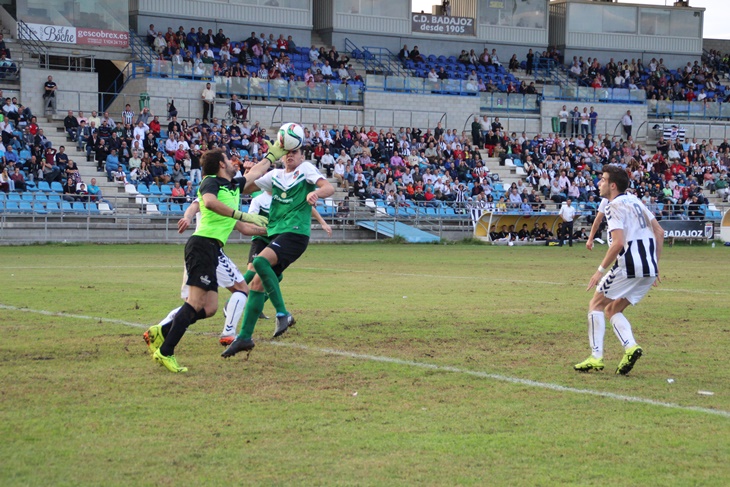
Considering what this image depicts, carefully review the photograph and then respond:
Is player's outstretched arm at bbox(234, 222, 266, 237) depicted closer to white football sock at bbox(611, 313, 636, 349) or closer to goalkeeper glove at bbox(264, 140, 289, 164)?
goalkeeper glove at bbox(264, 140, 289, 164)

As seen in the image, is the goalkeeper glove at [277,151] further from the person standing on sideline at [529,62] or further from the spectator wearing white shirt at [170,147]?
the person standing on sideline at [529,62]

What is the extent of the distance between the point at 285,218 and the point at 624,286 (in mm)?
3253

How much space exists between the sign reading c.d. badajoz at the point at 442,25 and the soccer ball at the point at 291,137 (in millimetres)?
42682

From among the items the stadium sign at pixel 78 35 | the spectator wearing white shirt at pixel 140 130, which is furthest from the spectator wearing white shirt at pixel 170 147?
the stadium sign at pixel 78 35

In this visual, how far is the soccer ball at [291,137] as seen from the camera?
9.67 m

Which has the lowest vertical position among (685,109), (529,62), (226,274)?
(226,274)

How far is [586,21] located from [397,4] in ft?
38.7

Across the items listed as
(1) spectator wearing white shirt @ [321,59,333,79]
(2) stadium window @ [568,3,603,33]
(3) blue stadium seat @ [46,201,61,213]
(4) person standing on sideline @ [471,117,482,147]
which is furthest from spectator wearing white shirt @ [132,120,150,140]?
(2) stadium window @ [568,3,603,33]

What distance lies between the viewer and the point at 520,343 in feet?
33.5

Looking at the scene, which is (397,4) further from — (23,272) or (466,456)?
(466,456)

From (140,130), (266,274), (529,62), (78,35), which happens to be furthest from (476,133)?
(266,274)

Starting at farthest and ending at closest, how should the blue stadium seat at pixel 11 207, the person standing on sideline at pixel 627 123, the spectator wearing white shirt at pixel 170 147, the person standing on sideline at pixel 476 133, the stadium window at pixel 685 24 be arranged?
the stadium window at pixel 685 24 → the person standing on sideline at pixel 627 123 → the person standing on sideline at pixel 476 133 → the spectator wearing white shirt at pixel 170 147 → the blue stadium seat at pixel 11 207

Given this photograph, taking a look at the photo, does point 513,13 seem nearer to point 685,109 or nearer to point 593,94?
point 593,94

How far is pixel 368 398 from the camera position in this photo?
24.1 feet
